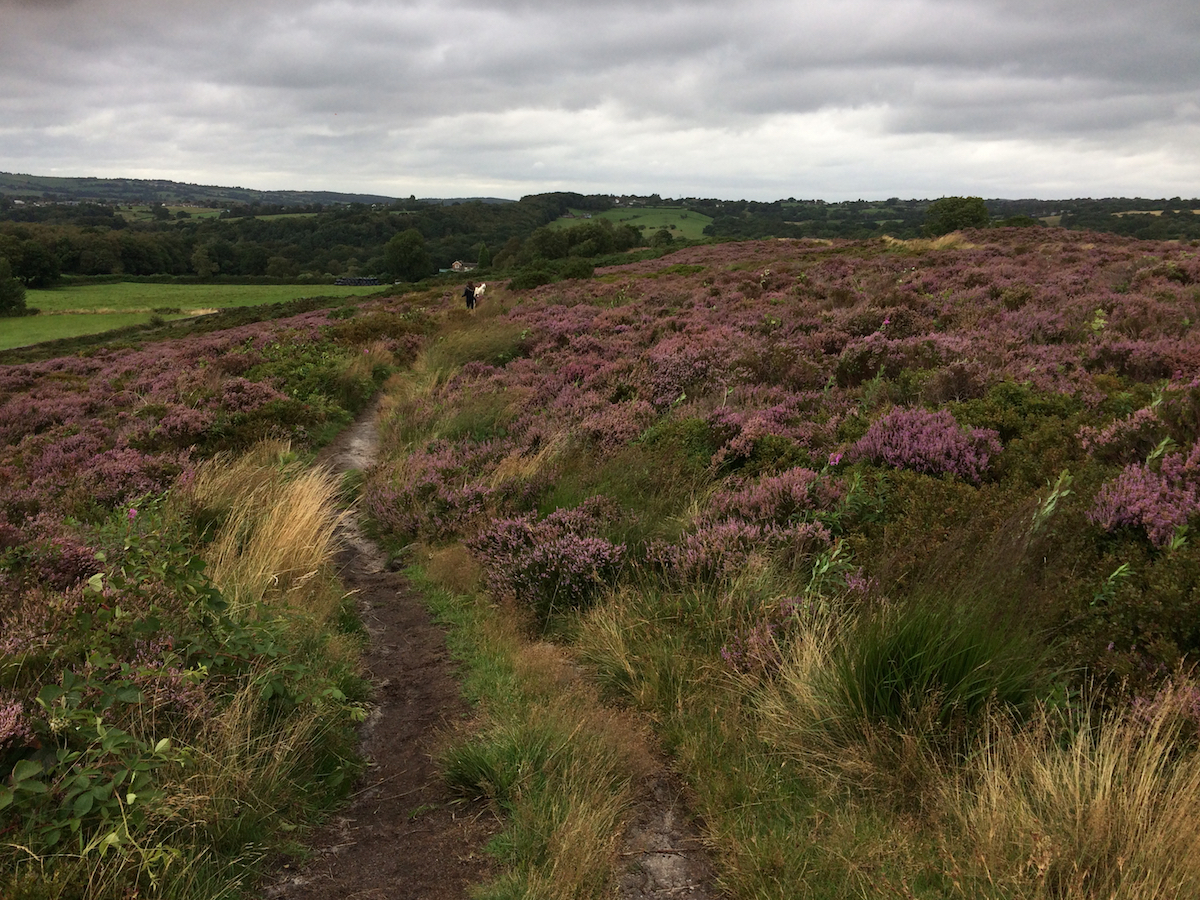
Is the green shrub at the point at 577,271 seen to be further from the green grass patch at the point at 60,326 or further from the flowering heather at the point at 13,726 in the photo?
the flowering heather at the point at 13,726

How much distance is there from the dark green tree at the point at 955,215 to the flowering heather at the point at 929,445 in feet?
166

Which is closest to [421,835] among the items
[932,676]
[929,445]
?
[932,676]

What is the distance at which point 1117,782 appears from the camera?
2.66 m

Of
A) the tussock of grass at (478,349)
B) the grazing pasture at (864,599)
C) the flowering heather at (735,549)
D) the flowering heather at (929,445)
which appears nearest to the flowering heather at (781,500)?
the grazing pasture at (864,599)

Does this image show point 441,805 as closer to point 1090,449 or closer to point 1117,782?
point 1117,782

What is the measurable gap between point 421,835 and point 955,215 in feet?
201

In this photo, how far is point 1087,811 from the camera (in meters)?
2.56

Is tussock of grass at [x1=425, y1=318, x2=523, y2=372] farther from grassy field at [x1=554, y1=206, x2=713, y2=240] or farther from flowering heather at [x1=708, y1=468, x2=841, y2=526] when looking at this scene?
grassy field at [x1=554, y1=206, x2=713, y2=240]

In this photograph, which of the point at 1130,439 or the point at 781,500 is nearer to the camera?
the point at 1130,439

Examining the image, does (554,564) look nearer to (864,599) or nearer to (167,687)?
(864,599)

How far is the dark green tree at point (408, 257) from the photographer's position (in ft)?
332

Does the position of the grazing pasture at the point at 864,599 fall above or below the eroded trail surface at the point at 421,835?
above

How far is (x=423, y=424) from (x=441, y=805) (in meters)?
8.22

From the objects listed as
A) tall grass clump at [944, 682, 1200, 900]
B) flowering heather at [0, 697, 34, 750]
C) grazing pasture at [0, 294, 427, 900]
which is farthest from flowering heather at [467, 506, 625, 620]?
flowering heather at [0, 697, 34, 750]
